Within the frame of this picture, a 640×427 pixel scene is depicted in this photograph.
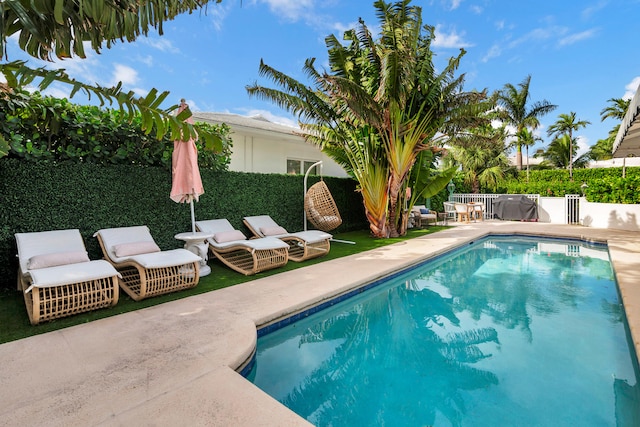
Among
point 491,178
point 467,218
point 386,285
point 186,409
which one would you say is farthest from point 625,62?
point 186,409

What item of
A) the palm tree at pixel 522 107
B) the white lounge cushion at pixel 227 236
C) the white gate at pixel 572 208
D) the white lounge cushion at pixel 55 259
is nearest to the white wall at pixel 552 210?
the white gate at pixel 572 208

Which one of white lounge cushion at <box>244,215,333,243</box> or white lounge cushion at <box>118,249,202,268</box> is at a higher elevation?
white lounge cushion at <box>244,215,333,243</box>

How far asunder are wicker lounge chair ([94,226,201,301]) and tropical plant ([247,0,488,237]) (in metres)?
5.70

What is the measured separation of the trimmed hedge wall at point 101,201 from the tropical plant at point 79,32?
2.29m

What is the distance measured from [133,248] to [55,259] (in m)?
1.05

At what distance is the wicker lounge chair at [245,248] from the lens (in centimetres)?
635

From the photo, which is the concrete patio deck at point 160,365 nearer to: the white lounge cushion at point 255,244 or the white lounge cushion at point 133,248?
the white lounge cushion at point 255,244

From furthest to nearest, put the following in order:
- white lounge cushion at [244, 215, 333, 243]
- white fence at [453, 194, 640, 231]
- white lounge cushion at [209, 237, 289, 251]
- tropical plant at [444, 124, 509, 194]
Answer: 1. tropical plant at [444, 124, 509, 194]
2. white fence at [453, 194, 640, 231]
3. white lounge cushion at [244, 215, 333, 243]
4. white lounge cushion at [209, 237, 289, 251]

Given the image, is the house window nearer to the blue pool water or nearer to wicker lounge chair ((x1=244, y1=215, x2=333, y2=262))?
wicker lounge chair ((x1=244, y1=215, x2=333, y2=262))

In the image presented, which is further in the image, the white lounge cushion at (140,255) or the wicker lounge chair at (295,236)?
the wicker lounge chair at (295,236)

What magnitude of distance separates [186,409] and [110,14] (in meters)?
3.59

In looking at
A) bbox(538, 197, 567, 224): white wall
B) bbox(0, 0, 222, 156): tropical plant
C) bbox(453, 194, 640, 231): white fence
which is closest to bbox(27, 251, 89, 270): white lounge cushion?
bbox(0, 0, 222, 156): tropical plant

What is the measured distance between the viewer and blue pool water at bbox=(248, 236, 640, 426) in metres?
2.81

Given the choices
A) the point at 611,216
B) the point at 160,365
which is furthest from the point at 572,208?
the point at 160,365
